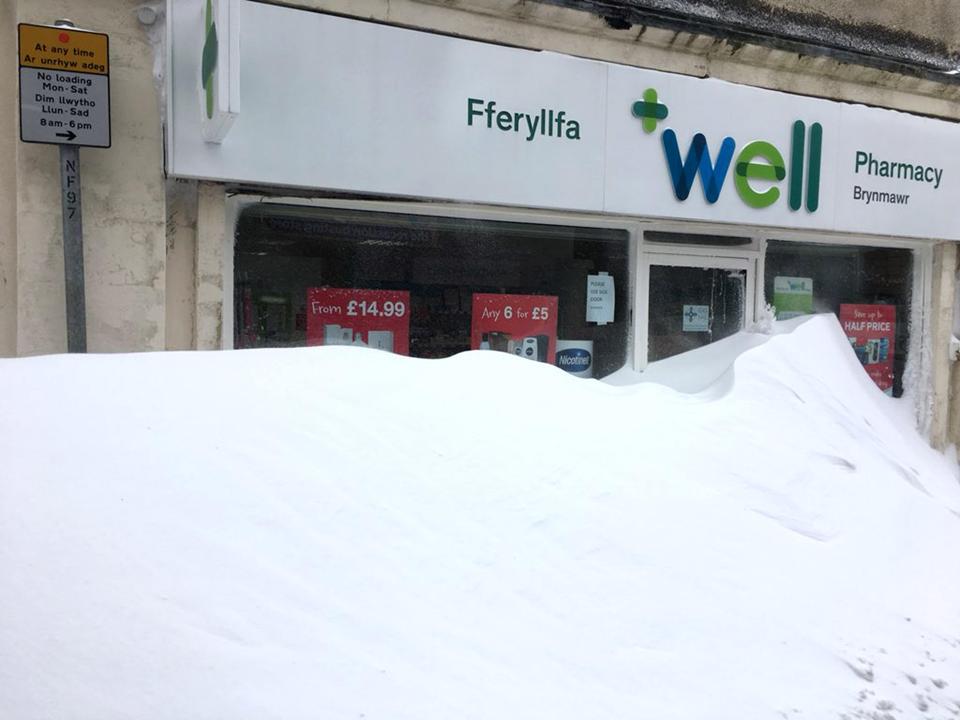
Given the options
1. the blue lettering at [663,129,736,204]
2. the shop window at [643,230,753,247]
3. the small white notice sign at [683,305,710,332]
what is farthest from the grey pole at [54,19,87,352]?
the small white notice sign at [683,305,710,332]

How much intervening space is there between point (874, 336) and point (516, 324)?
402cm

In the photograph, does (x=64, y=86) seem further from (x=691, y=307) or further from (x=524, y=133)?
(x=691, y=307)

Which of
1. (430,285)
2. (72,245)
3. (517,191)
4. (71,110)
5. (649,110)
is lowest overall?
(430,285)

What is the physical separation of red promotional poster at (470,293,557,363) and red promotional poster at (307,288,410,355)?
0.57m

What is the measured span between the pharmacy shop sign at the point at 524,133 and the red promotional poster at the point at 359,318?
2.60 feet

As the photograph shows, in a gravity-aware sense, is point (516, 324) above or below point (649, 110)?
below

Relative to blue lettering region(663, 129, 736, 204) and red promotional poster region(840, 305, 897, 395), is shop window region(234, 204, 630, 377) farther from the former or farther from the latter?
red promotional poster region(840, 305, 897, 395)

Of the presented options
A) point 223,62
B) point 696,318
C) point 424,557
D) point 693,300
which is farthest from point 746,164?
point 424,557

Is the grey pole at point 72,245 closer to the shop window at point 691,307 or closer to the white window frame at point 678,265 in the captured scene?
the white window frame at point 678,265

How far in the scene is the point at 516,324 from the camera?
6.20m

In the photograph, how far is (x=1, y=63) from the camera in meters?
4.51

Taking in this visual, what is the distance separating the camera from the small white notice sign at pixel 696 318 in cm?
691

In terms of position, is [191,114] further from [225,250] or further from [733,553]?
[733,553]

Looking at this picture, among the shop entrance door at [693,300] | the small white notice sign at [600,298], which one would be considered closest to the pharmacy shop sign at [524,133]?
the shop entrance door at [693,300]
